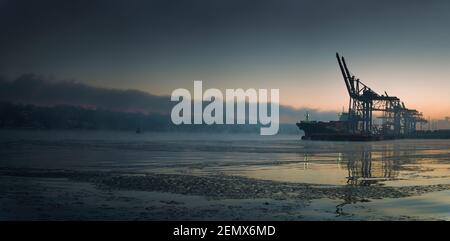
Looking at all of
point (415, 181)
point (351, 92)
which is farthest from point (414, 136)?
point (415, 181)

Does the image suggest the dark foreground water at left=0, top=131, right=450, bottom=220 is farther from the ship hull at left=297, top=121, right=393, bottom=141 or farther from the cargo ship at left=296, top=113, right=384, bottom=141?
the cargo ship at left=296, top=113, right=384, bottom=141

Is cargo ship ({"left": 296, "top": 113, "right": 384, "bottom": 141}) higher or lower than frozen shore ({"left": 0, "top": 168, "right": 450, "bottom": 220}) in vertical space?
higher

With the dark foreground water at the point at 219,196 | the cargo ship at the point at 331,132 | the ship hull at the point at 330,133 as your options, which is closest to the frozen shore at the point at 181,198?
the dark foreground water at the point at 219,196

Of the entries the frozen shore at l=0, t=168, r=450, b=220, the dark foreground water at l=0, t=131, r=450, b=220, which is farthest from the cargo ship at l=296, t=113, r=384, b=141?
the frozen shore at l=0, t=168, r=450, b=220

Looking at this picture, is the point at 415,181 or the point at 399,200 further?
the point at 415,181

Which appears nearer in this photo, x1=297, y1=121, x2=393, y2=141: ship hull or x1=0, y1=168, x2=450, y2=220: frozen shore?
x1=0, y1=168, x2=450, y2=220: frozen shore

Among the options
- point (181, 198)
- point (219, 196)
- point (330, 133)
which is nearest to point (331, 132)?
point (330, 133)

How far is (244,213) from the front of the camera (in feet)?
38.9

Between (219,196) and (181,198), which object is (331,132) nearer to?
(219,196)

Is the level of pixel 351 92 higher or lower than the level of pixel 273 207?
higher

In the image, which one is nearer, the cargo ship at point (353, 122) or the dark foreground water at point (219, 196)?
the dark foreground water at point (219, 196)

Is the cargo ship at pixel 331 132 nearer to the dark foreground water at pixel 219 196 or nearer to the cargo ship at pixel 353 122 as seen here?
the cargo ship at pixel 353 122
